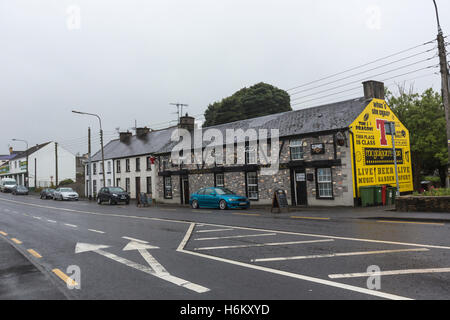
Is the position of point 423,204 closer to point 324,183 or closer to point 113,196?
point 324,183

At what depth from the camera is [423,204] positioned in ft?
50.2

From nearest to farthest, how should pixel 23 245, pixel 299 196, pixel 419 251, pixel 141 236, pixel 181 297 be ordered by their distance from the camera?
pixel 181 297
pixel 419 251
pixel 23 245
pixel 141 236
pixel 299 196

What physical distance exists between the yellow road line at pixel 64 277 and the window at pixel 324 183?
18.1 meters

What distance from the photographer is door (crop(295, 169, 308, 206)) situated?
927 inches

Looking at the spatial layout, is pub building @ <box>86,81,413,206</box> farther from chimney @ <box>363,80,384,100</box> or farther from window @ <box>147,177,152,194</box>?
window @ <box>147,177,152,194</box>

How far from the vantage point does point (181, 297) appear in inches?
202

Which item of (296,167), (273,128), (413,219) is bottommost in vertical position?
(413,219)

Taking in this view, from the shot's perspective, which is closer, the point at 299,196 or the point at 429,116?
the point at 299,196

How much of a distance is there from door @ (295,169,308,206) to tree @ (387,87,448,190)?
11695mm

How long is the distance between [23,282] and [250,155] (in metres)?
21.6

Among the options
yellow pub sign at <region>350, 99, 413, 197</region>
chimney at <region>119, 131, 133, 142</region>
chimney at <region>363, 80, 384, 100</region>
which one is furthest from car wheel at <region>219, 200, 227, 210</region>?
chimney at <region>119, 131, 133, 142</region>
